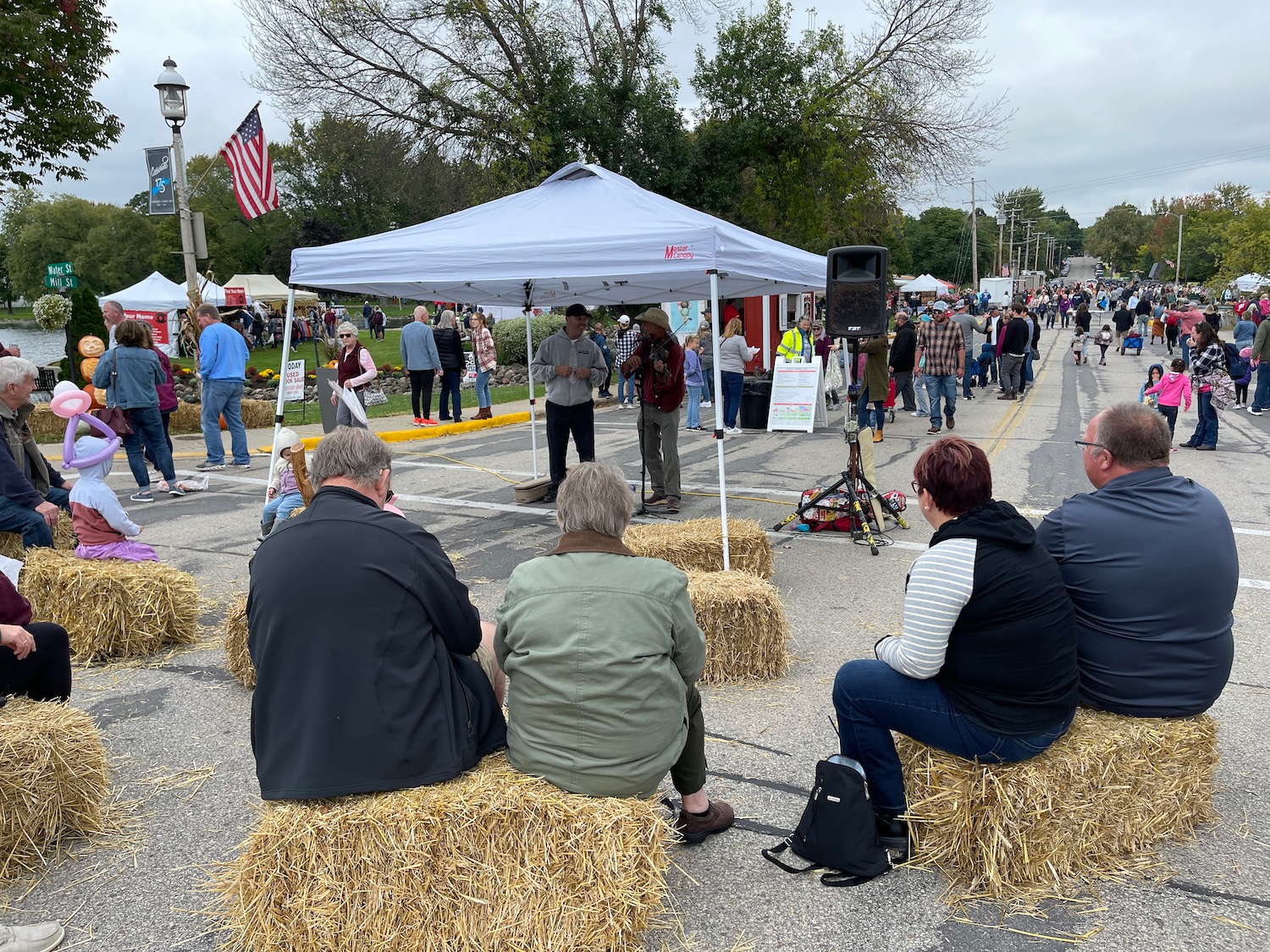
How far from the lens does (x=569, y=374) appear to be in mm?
8531

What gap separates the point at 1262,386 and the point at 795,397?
903 centimetres

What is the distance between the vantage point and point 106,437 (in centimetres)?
594

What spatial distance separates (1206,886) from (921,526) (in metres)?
5.30

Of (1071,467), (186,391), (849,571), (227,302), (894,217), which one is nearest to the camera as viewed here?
(849,571)

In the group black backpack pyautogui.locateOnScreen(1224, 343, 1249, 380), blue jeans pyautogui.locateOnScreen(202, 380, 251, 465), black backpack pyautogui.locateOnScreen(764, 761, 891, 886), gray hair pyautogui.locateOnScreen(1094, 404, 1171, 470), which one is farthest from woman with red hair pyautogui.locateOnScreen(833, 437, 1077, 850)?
black backpack pyautogui.locateOnScreen(1224, 343, 1249, 380)

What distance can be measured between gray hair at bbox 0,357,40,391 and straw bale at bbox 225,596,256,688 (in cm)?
259

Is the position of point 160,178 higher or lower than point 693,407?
higher

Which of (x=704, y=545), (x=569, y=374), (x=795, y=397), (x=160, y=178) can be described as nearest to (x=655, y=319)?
(x=569, y=374)

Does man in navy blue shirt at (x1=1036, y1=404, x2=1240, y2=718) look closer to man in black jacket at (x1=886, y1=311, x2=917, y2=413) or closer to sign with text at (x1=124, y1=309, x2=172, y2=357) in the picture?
man in black jacket at (x1=886, y1=311, x2=917, y2=413)

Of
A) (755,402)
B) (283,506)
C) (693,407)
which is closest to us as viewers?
(283,506)

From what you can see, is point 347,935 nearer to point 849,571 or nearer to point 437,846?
point 437,846

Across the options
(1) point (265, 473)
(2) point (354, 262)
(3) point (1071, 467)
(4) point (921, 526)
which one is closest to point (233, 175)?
(1) point (265, 473)

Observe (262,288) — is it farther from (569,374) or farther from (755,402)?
(569,374)

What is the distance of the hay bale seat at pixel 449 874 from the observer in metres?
2.40
